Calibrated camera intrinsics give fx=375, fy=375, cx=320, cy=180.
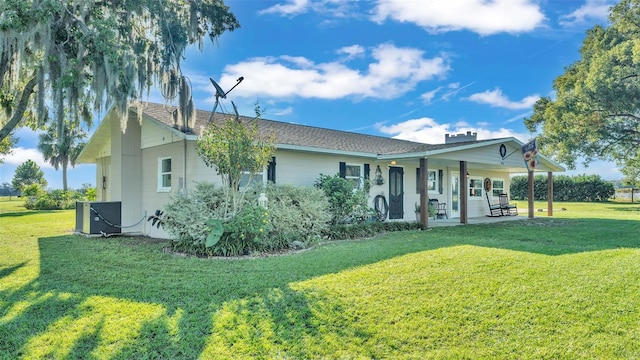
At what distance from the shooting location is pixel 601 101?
1933cm

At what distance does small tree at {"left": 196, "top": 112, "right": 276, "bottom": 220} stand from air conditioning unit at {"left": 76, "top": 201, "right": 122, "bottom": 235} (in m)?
4.62

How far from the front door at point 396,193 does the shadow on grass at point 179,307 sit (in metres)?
6.03

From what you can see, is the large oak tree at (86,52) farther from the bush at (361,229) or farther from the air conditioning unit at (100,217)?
the bush at (361,229)

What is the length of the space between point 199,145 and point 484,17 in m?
8.16

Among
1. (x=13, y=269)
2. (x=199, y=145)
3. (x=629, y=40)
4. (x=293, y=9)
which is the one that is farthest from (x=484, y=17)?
(x=629, y=40)

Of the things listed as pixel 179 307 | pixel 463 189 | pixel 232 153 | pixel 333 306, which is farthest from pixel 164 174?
pixel 463 189

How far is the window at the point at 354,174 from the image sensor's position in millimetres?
12016

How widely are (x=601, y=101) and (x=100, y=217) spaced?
23.0 m

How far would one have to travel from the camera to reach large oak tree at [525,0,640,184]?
59.5 ft

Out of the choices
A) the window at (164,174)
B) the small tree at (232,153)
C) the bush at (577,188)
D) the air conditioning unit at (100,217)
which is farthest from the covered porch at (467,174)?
the bush at (577,188)

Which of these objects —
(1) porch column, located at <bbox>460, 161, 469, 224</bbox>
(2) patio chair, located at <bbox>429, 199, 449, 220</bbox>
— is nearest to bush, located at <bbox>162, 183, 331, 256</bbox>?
(1) porch column, located at <bbox>460, 161, 469, 224</bbox>

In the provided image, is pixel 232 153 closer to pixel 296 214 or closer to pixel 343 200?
pixel 296 214

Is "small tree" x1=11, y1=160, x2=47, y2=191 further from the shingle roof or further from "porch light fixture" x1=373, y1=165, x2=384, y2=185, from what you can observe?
"porch light fixture" x1=373, y1=165, x2=384, y2=185

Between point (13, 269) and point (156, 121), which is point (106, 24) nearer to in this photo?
point (156, 121)
